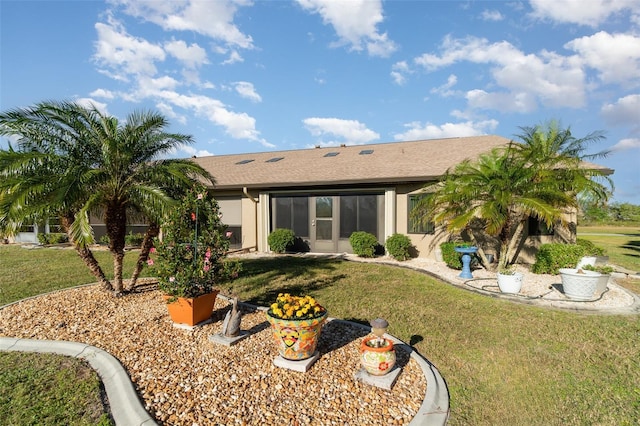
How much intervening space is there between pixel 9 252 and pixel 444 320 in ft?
60.0

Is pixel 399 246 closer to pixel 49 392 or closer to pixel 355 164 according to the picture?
pixel 355 164

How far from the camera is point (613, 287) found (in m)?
7.68

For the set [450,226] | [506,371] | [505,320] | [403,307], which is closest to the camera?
[506,371]

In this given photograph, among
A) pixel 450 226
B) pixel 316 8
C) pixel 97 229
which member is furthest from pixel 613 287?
pixel 97 229

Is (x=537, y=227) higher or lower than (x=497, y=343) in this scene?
higher

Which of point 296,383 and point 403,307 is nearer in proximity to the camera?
point 296,383

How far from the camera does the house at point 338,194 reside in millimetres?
11602

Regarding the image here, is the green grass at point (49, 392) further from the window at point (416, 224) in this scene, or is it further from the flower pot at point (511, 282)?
the window at point (416, 224)

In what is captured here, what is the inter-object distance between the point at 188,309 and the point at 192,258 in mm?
834

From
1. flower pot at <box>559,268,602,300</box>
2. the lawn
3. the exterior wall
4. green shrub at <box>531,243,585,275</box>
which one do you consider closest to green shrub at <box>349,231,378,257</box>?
the exterior wall

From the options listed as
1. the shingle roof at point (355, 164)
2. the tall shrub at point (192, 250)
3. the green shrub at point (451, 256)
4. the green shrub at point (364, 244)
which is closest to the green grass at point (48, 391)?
the tall shrub at point (192, 250)

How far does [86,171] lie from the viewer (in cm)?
581

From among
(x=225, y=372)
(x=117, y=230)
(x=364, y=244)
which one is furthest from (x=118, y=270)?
(x=364, y=244)

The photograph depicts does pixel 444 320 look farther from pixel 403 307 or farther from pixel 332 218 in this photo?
pixel 332 218
